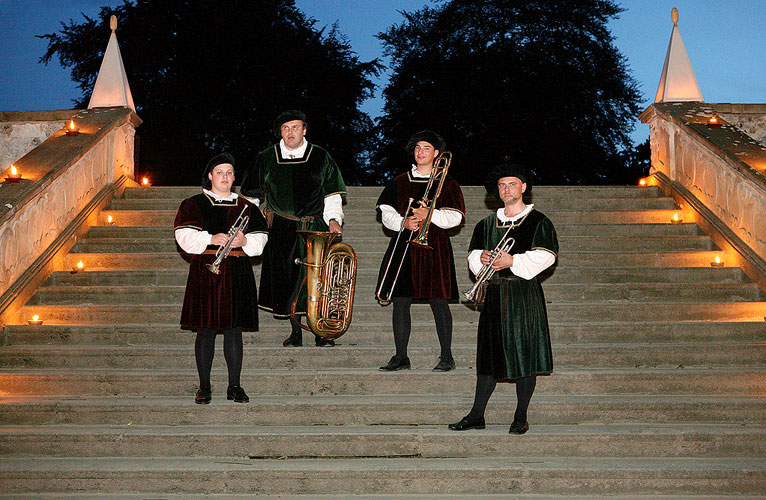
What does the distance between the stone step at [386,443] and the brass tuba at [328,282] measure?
3.60ft

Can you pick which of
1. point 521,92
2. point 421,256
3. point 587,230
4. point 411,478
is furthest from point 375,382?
point 521,92

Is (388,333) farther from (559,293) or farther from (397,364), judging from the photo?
(559,293)

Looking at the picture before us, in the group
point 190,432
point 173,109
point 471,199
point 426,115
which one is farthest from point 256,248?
point 426,115

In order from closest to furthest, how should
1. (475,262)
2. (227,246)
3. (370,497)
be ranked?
(370,497), (475,262), (227,246)

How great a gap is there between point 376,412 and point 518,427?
1076 mm

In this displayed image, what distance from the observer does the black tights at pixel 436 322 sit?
6.50 meters

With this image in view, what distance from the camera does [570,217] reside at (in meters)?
9.47

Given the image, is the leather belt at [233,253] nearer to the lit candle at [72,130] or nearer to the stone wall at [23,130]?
the lit candle at [72,130]

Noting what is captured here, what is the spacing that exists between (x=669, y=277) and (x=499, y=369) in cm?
334

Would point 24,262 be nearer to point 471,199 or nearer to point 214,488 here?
point 214,488

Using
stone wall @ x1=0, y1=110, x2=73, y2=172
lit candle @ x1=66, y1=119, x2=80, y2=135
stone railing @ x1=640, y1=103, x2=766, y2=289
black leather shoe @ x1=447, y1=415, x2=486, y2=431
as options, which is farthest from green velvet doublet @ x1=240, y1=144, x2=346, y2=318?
stone wall @ x1=0, y1=110, x2=73, y2=172

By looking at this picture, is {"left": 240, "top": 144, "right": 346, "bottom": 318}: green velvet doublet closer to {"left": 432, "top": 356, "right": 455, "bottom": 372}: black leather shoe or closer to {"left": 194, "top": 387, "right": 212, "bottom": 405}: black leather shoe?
{"left": 194, "top": 387, "right": 212, "bottom": 405}: black leather shoe

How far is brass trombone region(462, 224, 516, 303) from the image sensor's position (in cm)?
559

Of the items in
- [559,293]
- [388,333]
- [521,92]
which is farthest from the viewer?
[521,92]
